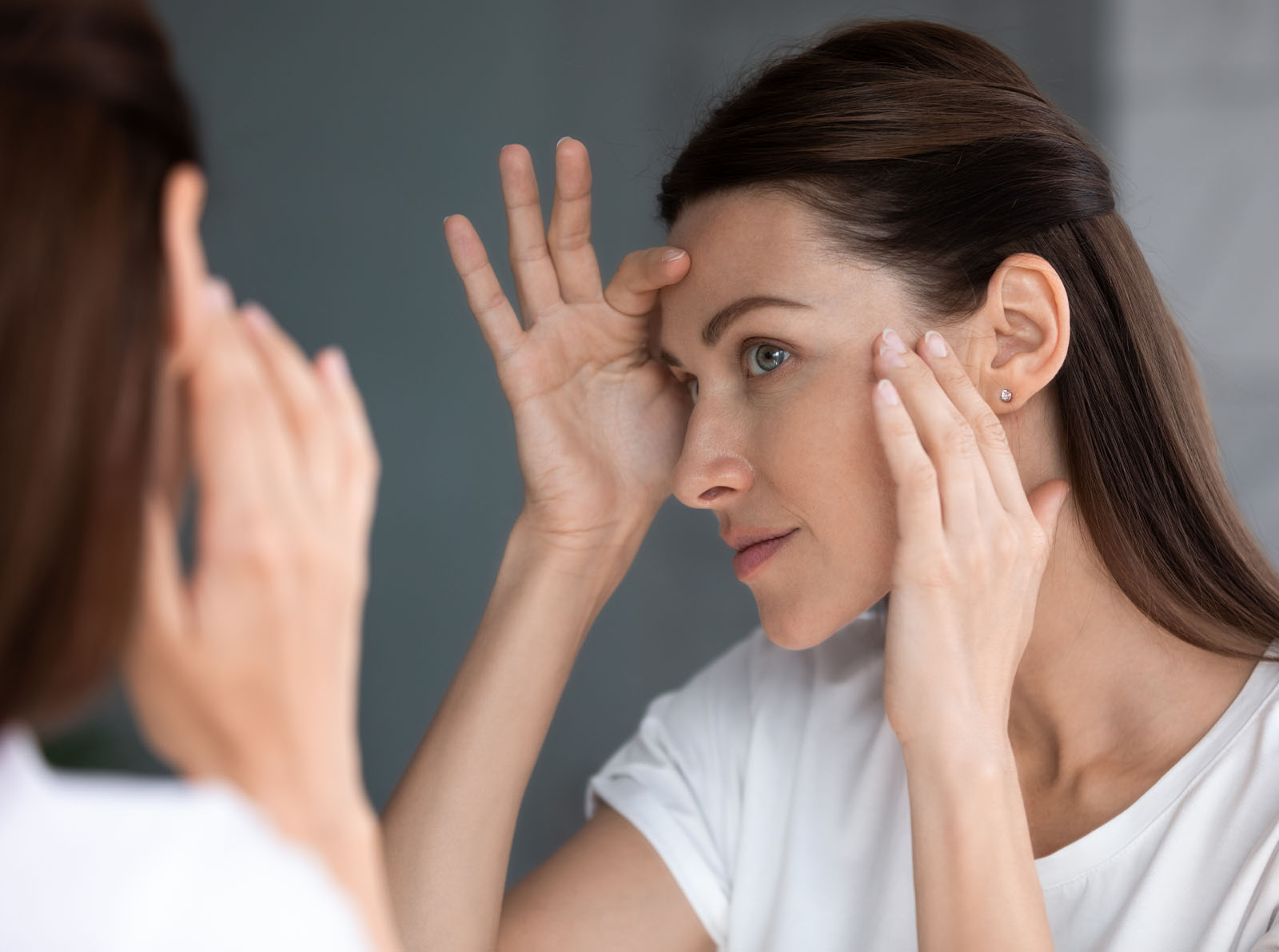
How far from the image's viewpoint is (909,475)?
41.9 inches

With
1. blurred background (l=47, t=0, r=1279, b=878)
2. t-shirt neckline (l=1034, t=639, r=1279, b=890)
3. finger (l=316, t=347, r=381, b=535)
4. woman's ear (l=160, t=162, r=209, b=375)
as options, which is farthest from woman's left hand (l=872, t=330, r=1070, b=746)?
blurred background (l=47, t=0, r=1279, b=878)

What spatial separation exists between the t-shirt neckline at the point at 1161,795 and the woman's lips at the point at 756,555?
400mm

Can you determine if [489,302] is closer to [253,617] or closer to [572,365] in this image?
[572,365]

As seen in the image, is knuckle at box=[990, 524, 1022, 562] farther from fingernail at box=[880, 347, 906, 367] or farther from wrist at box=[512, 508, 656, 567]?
wrist at box=[512, 508, 656, 567]

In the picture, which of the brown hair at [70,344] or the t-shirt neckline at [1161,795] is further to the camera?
the t-shirt neckline at [1161,795]

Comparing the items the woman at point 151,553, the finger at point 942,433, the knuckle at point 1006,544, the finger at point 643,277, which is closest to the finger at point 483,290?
the finger at point 643,277

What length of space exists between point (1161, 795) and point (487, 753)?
0.68 m

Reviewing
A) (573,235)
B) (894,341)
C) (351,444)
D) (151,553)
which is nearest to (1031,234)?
(894,341)

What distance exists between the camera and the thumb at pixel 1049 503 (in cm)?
116

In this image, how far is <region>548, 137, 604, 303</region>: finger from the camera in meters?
1.36

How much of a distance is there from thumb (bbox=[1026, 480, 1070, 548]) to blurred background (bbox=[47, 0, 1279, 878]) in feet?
4.77

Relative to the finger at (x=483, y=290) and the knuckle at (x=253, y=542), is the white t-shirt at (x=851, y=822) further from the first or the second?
the knuckle at (x=253, y=542)

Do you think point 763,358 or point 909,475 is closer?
point 909,475

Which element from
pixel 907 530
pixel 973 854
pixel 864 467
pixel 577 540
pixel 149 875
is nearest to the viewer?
pixel 149 875
